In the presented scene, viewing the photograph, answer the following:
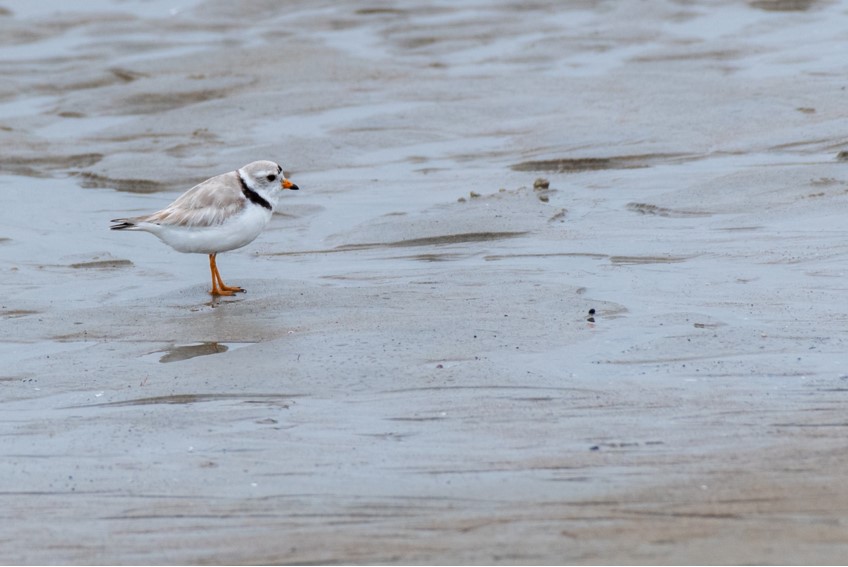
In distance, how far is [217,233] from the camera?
7340 millimetres

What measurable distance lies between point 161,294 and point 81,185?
333 centimetres

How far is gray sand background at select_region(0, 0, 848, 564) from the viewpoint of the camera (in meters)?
4.12

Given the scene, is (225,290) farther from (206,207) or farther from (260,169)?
(260,169)

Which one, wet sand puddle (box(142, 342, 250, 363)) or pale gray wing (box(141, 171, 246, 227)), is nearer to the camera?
wet sand puddle (box(142, 342, 250, 363))

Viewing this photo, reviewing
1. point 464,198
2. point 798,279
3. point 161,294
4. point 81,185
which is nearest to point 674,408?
point 798,279

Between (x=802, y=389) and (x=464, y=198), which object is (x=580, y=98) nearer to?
(x=464, y=198)

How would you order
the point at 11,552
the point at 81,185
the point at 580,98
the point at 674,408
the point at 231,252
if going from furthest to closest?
the point at 580,98, the point at 81,185, the point at 231,252, the point at 674,408, the point at 11,552

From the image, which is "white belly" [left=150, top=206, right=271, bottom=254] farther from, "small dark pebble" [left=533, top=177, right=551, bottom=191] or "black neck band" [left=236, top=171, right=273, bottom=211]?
"small dark pebble" [left=533, top=177, right=551, bottom=191]

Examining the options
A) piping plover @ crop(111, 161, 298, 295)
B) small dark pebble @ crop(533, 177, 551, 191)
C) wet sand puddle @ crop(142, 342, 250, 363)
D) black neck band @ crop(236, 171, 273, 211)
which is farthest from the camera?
small dark pebble @ crop(533, 177, 551, 191)

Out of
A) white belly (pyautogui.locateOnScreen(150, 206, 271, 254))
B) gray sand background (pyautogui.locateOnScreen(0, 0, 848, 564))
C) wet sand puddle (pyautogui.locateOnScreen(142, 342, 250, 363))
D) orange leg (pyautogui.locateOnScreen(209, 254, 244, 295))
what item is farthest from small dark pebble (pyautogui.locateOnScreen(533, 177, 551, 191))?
wet sand puddle (pyautogui.locateOnScreen(142, 342, 250, 363))

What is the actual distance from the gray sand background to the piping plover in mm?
294

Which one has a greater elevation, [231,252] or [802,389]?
[802,389]

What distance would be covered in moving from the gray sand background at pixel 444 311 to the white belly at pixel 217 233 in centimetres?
29

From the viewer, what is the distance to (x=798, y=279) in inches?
263
